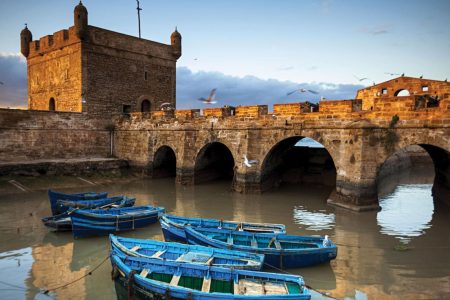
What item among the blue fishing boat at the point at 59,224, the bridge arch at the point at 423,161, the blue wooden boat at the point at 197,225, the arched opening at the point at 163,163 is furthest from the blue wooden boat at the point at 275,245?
the arched opening at the point at 163,163

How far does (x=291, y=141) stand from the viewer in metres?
17.5

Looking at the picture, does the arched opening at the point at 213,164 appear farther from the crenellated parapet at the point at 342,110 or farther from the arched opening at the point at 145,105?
the arched opening at the point at 145,105

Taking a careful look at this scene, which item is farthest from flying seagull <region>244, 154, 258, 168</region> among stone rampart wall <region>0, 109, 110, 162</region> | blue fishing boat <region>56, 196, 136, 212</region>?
stone rampart wall <region>0, 109, 110, 162</region>

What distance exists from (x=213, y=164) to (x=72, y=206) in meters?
10.4

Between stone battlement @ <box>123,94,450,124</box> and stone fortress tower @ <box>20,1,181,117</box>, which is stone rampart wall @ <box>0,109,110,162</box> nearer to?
stone fortress tower @ <box>20,1,181,117</box>

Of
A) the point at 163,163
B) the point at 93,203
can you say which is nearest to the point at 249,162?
the point at 93,203

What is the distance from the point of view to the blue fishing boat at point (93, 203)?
1140 centimetres

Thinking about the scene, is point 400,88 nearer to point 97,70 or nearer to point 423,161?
point 423,161

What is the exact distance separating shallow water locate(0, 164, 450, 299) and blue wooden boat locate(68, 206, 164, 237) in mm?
266

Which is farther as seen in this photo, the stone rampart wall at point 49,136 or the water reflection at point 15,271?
the stone rampart wall at point 49,136

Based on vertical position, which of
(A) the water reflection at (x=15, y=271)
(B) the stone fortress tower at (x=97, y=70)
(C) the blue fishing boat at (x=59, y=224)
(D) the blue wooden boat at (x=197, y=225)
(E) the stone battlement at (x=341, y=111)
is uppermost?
(B) the stone fortress tower at (x=97, y=70)

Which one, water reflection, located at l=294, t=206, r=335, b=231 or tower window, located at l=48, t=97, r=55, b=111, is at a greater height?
tower window, located at l=48, t=97, r=55, b=111

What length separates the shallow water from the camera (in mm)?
7004

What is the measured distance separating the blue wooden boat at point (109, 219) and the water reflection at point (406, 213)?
25.5ft
